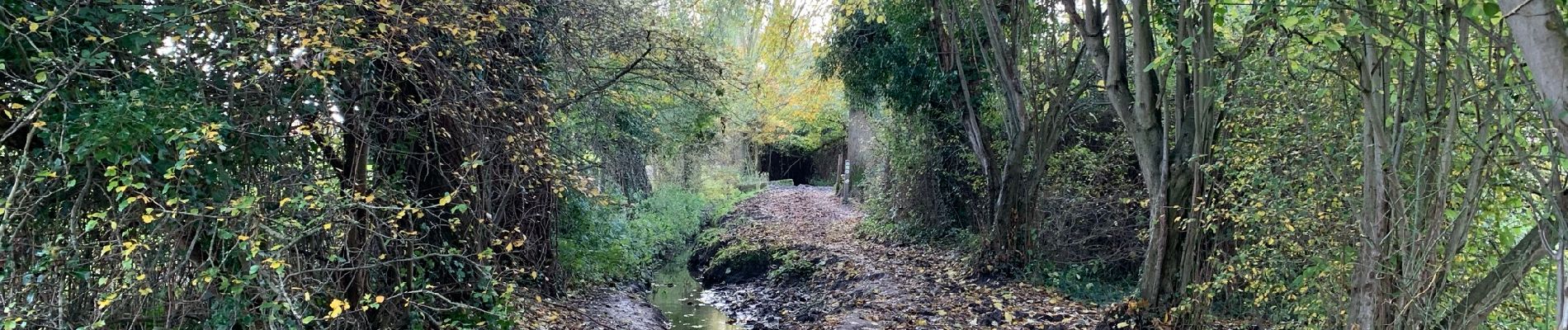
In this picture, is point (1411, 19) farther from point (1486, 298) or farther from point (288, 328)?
point (288, 328)

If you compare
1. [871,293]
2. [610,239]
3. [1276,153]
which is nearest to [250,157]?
[1276,153]

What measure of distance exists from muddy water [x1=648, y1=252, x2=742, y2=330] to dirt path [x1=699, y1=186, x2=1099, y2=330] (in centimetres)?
27

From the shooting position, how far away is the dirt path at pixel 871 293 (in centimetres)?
711

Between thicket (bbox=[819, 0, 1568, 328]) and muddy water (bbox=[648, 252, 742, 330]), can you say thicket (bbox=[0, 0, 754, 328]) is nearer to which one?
thicket (bbox=[819, 0, 1568, 328])

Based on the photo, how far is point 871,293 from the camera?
849 centimetres

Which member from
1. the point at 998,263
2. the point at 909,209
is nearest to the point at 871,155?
the point at 909,209

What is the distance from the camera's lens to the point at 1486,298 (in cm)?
318

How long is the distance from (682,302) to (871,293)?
3.40 meters

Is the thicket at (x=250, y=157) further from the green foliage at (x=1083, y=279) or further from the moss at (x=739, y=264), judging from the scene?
the moss at (x=739, y=264)

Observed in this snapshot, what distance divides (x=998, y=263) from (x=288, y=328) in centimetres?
669

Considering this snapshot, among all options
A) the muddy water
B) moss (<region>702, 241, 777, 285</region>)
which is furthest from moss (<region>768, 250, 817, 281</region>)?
the muddy water

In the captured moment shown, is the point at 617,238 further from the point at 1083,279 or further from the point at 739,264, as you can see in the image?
the point at 1083,279

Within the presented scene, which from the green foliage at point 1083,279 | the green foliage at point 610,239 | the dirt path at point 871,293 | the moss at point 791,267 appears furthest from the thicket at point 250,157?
the moss at point 791,267

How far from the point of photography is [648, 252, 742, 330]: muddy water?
941 centimetres
